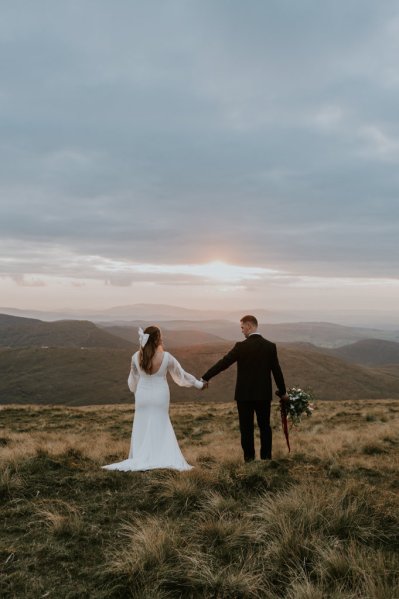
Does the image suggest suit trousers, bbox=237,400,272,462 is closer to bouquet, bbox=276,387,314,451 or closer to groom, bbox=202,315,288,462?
groom, bbox=202,315,288,462

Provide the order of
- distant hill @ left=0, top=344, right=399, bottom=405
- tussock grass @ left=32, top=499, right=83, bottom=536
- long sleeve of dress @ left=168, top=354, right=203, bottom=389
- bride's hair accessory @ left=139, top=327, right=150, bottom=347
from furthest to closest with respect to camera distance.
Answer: distant hill @ left=0, top=344, right=399, bottom=405
long sleeve of dress @ left=168, top=354, right=203, bottom=389
bride's hair accessory @ left=139, top=327, right=150, bottom=347
tussock grass @ left=32, top=499, right=83, bottom=536

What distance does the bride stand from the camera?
954cm

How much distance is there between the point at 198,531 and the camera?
5.39 m

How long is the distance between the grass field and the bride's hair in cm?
226

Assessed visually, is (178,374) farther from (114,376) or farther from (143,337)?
(114,376)

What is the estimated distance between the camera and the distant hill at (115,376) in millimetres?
103875

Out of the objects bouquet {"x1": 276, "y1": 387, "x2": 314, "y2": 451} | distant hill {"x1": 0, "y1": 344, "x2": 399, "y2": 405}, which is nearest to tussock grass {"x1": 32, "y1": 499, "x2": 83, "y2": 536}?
bouquet {"x1": 276, "y1": 387, "x2": 314, "y2": 451}

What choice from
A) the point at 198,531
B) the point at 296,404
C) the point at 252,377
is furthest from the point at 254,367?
the point at 198,531

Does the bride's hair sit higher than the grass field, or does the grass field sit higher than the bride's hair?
the bride's hair

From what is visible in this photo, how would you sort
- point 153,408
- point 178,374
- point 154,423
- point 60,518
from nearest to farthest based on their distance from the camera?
point 60,518
point 154,423
point 153,408
point 178,374

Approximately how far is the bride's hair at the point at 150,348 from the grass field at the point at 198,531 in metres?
2.26

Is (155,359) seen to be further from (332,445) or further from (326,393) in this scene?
(326,393)

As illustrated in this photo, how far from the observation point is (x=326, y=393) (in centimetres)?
10750

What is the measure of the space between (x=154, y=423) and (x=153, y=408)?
32 cm
